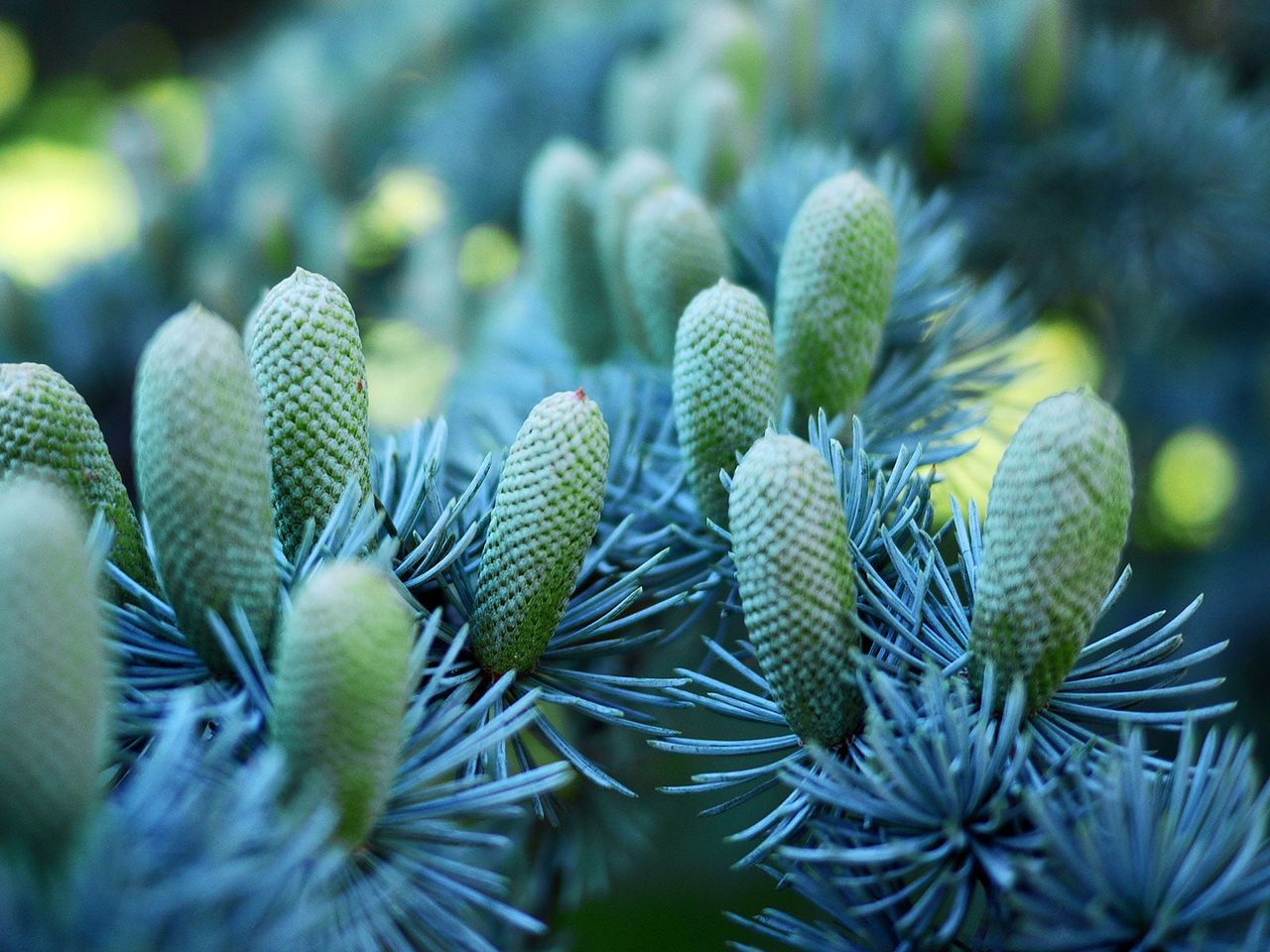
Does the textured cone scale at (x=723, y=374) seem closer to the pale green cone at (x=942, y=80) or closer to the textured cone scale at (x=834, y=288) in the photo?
the textured cone scale at (x=834, y=288)

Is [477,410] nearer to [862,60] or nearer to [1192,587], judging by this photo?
[862,60]

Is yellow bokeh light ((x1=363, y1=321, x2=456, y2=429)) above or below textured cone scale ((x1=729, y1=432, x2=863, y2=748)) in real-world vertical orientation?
above

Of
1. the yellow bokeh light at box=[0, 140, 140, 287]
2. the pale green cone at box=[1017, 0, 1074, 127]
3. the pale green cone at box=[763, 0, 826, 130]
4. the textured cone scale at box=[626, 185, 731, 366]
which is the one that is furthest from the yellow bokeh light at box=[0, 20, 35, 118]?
the textured cone scale at box=[626, 185, 731, 366]

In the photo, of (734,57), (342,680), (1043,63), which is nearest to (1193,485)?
(1043,63)

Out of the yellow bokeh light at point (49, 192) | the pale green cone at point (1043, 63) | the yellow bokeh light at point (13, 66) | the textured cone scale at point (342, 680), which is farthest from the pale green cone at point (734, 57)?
the yellow bokeh light at point (13, 66)

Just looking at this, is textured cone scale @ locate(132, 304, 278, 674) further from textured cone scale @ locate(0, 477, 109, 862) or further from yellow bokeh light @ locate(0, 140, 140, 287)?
yellow bokeh light @ locate(0, 140, 140, 287)
